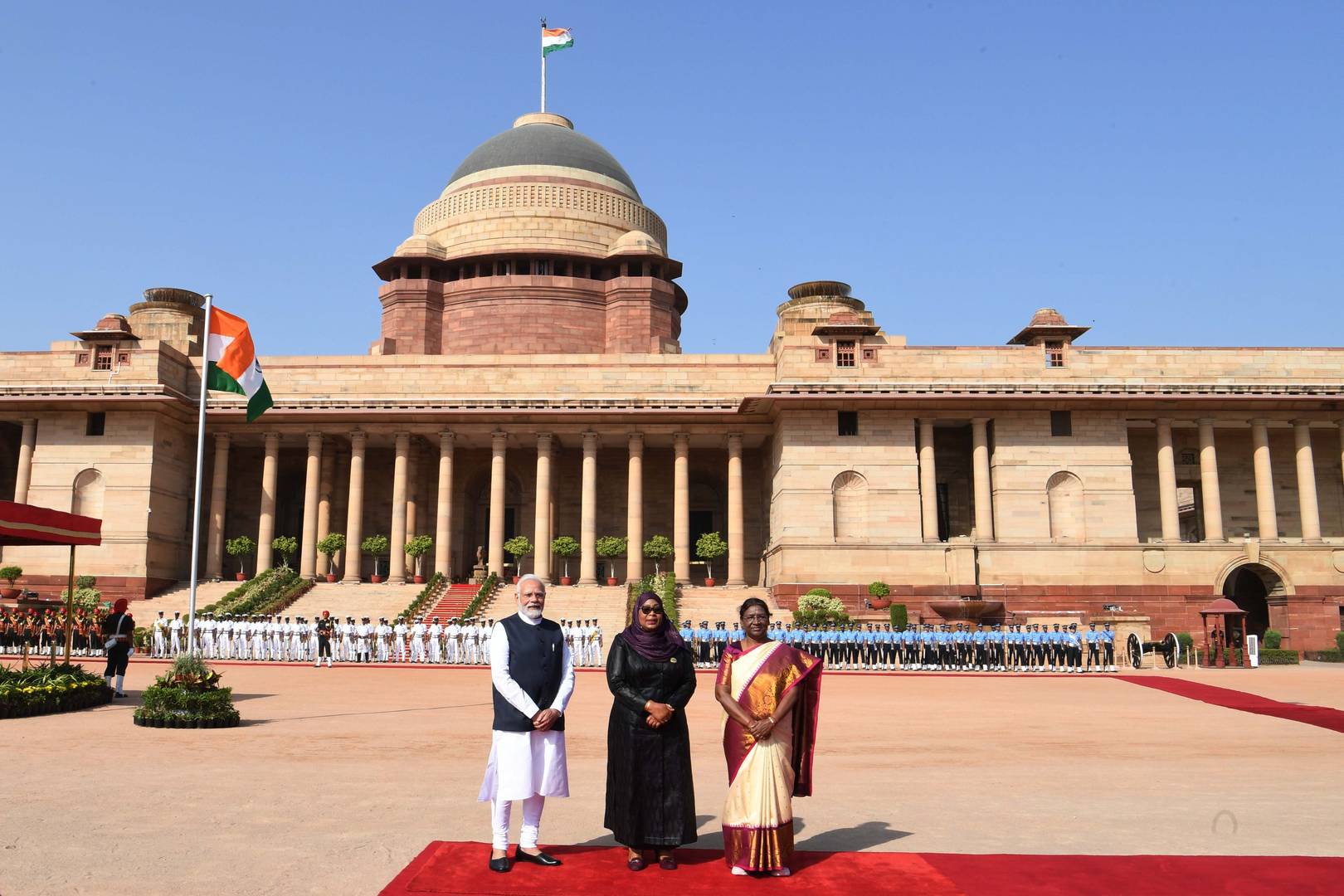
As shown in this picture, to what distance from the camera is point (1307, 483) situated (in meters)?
39.3

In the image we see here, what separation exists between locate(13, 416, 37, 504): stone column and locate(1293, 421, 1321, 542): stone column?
46.7 meters

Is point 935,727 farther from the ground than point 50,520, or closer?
closer

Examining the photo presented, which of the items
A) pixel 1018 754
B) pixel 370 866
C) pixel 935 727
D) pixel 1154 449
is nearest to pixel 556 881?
pixel 370 866

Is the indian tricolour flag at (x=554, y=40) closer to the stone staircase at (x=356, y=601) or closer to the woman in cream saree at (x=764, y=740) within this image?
the stone staircase at (x=356, y=601)

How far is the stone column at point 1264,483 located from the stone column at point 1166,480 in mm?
2956

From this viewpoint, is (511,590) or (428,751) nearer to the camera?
(428,751)

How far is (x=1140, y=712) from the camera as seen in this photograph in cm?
1825

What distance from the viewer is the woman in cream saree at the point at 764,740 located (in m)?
7.05

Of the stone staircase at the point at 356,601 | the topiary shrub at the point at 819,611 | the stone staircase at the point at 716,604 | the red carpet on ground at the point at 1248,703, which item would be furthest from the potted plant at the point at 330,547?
the red carpet on ground at the point at 1248,703

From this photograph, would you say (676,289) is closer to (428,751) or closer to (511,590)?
(511,590)

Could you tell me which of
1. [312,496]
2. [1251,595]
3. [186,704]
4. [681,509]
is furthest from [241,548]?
[1251,595]

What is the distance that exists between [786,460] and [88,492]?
2582 cm

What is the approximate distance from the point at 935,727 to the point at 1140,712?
4.79m

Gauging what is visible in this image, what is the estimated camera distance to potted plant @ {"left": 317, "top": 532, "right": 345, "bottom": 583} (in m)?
40.8
